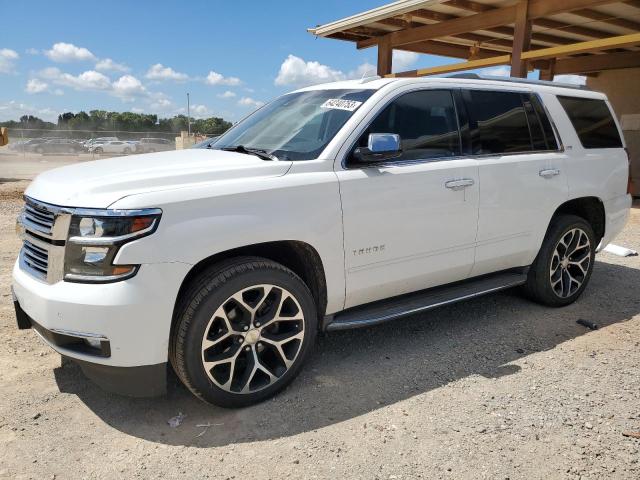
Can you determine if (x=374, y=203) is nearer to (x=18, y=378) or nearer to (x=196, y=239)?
(x=196, y=239)

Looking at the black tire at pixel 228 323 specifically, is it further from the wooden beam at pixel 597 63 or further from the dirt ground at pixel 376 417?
the wooden beam at pixel 597 63

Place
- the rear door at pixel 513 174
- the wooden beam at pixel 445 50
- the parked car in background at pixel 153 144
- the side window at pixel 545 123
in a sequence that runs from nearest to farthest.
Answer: the rear door at pixel 513 174 < the side window at pixel 545 123 < the wooden beam at pixel 445 50 < the parked car in background at pixel 153 144

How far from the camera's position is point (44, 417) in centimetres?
293

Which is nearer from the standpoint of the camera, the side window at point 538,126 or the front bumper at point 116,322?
the front bumper at point 116,322

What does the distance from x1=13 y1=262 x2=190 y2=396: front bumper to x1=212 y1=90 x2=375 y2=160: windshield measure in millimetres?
1188

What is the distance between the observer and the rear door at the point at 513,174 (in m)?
3.93

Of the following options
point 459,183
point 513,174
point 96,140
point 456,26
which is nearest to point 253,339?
point 459,183

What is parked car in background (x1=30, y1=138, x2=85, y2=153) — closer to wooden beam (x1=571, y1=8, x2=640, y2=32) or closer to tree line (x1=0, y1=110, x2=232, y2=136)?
tree line (x1=0, y1=110, x2=232, y2=136)

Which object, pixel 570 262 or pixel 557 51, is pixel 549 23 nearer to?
pixel 557 51

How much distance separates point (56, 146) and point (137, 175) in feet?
106

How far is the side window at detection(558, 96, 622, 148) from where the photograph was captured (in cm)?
463

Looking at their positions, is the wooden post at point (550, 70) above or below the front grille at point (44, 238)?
above

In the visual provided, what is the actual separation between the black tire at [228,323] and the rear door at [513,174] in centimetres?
164

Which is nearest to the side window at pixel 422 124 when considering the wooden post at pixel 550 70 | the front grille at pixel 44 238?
the front grille at pixel 44 238
